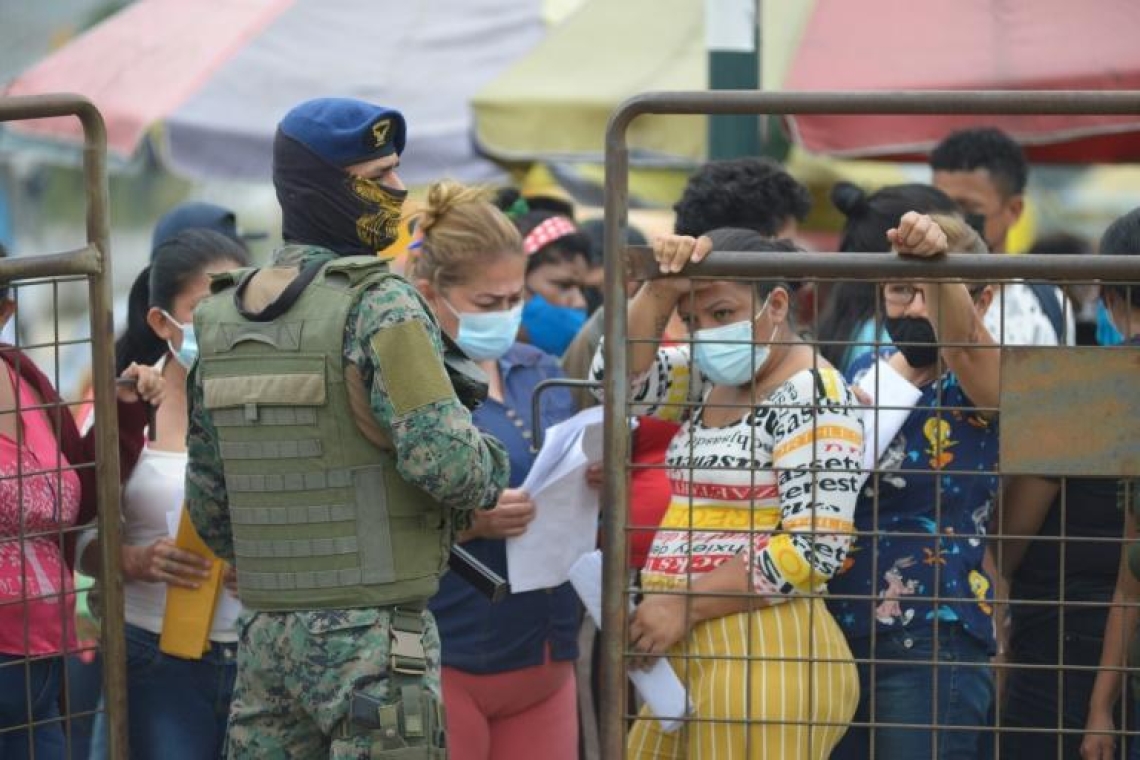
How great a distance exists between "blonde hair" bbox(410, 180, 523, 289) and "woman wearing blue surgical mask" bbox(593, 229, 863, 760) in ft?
2.37

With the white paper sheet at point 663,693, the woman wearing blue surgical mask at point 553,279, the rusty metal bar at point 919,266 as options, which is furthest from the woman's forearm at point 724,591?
the woman wearing blue surgical mask at point 553,279

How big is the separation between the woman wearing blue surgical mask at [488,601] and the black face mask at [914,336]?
93 centimetres

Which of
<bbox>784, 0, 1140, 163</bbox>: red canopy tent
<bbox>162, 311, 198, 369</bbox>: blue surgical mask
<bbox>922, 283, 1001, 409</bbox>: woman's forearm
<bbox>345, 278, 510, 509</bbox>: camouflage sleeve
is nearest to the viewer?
<bbox>345, 278, 510, 509</bbox>: camouflage sleeve

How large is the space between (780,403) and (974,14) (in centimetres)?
383

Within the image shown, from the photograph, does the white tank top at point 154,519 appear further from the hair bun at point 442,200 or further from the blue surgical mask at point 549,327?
the blue surgical mask at point 549,327

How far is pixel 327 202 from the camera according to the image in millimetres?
3420

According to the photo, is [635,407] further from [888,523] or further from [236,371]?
[236,371]

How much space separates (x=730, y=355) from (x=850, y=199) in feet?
4.09

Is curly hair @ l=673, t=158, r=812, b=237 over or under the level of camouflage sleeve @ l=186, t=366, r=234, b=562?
over

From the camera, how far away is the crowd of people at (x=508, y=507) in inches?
130

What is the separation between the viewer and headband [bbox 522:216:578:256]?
643 centimetres

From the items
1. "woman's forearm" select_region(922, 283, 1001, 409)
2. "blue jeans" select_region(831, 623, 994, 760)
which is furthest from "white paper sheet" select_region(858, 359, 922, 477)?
"blue jeans" select_region(831, 623, 994, 760)

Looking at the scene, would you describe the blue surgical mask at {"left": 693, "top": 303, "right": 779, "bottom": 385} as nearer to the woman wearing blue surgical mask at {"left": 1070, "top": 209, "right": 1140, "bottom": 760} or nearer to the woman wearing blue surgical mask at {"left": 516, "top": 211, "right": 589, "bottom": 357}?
the woman wearing blue surgical mask at {"left": 1070, "top": 209, "right": 1140, "bottom": 760}

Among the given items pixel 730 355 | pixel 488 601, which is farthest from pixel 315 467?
pixel 488 601
